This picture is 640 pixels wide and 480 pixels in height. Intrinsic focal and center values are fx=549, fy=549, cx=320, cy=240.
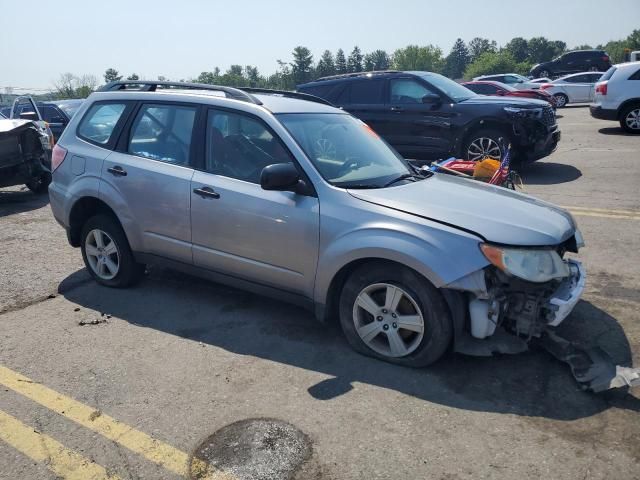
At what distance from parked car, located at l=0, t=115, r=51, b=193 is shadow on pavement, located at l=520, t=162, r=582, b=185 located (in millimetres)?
8461

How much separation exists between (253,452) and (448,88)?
28.4 ft

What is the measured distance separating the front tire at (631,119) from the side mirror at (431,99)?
695 cm

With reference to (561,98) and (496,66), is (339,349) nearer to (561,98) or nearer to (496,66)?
(561,98)

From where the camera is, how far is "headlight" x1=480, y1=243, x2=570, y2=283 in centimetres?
328

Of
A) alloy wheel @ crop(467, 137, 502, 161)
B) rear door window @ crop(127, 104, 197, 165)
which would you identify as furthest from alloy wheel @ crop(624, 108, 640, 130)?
rear door window @ crop(127, 104, 197, 165)

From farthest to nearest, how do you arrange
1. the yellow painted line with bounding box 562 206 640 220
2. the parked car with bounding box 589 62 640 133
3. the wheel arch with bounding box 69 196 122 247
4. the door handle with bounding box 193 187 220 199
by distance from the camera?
the parked car with bounding box 589 62 640 133 < the yellow painted line with bounding box 562 206 640 220 < the wheel arch with bounding box 69 196 122 247 < the door handle with bounding box 193 187 220 199

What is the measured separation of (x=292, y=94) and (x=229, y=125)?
0.96 metres

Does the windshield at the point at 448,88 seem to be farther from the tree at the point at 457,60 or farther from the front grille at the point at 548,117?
the tree at the point at 457,60

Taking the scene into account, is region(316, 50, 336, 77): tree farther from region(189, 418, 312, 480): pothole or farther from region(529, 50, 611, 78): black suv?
region(189, 418, 312, 480): pothole

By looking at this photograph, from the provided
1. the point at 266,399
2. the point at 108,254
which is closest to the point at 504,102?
the point at 108,254

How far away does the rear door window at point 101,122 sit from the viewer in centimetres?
506

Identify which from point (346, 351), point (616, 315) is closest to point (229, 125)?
point (346, 351)

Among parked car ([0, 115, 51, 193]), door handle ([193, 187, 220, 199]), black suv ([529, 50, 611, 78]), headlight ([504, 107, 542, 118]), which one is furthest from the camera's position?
black suv ([529, 50, 611, 78])

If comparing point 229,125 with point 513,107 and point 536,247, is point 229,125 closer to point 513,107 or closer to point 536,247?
point 536,247
